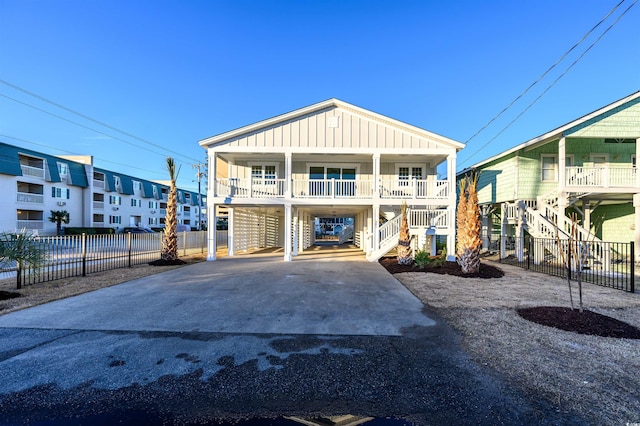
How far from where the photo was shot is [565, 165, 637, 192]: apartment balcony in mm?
12360

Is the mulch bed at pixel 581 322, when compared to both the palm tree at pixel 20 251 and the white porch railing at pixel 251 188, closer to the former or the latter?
the palm tree at pixel 20 251

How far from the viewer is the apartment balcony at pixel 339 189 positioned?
13.4 metres

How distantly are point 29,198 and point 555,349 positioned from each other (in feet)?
127

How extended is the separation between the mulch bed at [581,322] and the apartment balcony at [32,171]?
38.3 m

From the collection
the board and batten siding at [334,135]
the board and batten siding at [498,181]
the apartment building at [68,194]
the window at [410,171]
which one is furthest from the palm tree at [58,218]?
the board and batten siding at [498,181]

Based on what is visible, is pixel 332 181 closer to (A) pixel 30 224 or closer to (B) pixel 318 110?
(B) pixel 318 110

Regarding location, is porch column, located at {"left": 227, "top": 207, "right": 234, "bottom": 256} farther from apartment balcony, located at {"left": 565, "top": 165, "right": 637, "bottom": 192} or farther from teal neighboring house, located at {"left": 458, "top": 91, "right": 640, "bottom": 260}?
apartment balcony, located at {"left": 565, "top": 165, "right": 637, "bottom": 192}

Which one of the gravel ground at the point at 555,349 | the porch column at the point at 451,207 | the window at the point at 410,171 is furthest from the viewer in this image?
the window at the point at 410,171

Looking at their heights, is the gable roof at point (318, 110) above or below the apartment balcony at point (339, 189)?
above

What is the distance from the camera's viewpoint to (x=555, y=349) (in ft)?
12.0

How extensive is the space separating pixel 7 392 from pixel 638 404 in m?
5.73

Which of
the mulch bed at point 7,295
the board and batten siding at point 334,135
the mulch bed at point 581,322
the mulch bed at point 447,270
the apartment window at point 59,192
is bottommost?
the mulch bed at point 447,270

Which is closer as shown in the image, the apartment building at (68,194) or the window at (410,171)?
the window at (410,171)

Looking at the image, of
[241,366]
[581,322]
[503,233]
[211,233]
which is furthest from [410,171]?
[241,366]
